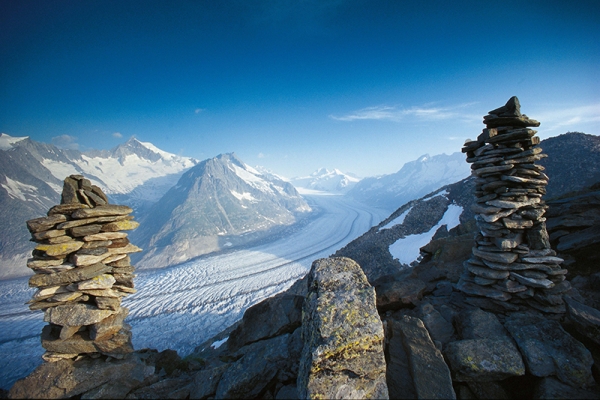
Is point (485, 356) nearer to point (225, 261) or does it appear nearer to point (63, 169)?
point (225, 261)

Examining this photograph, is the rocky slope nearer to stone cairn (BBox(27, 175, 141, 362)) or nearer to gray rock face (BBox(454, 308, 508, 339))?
gray rock face (BBox(454, 308, 508, 339))

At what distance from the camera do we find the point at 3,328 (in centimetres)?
4519

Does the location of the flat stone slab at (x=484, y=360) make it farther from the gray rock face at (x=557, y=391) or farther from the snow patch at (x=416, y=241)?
the snow patch at (x=416, y=241)

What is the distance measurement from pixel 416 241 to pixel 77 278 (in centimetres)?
3610

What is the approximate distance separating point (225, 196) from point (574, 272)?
16411cm

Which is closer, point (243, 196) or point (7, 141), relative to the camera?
point (7, 141)

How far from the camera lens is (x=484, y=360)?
484 cm

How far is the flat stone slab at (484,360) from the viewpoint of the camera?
4707mm

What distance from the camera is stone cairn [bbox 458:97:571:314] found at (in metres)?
7.68

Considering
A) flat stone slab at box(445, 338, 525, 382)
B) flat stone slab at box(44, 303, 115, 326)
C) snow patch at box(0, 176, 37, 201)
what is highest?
snow patch at box(0, 176, 37, 201)

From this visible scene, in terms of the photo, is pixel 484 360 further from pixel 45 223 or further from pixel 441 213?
pixel 441 213

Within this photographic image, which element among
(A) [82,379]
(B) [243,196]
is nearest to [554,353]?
(A) [82,379]

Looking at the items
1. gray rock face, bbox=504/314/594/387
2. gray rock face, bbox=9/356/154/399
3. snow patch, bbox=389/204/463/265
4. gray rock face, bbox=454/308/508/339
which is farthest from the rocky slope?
gray rock face, bbox=9/356/154/399

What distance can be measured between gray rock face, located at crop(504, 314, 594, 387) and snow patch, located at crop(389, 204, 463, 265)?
24.8m
